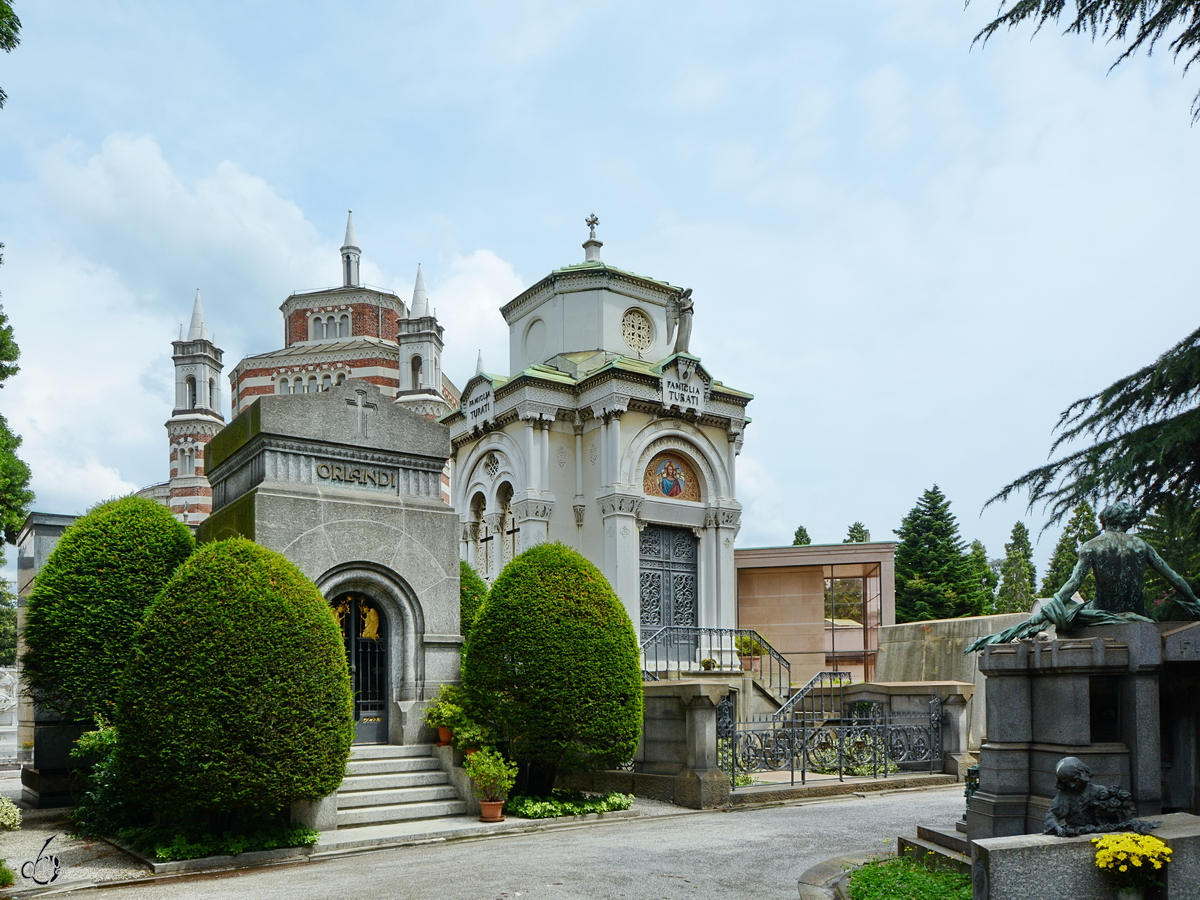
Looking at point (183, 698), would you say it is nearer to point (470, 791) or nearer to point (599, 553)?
point (470, 791)

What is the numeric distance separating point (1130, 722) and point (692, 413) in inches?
651

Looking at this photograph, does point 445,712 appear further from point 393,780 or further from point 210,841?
point 210,841

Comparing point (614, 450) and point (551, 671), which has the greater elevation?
point (614, 450)

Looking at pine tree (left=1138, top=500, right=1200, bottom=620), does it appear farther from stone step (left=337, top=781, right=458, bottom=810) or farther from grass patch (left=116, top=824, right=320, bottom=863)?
grass patch (left=116, top=824, right=320, bottom=863)

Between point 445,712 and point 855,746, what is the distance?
303 inches

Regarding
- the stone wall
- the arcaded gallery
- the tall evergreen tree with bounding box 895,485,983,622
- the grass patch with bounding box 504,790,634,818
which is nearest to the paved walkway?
the grass patch with bounding box 504,790,634,818

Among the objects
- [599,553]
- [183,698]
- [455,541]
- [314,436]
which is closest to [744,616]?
[599,553]

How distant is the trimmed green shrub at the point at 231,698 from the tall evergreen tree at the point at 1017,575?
44.9m

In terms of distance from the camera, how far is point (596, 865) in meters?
9.32

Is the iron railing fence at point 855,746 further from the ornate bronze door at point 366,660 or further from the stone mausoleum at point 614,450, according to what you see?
the stone mausoleum at point 614,450

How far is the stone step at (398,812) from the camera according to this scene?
1104cm

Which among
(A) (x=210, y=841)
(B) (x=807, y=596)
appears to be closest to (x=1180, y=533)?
(A) (x=210, y=841)

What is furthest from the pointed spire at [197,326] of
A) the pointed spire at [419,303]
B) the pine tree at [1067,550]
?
the pine tree at [1067,550]

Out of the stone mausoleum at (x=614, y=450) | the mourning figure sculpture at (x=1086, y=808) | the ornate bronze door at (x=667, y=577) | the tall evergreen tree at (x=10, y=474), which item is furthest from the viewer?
the ornate bronze door at (x=667, y=577)
